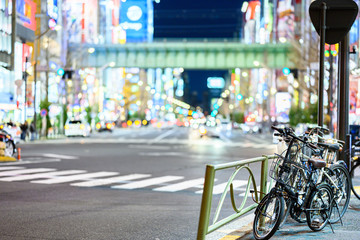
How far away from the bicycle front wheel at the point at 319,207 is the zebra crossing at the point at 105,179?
5.93 m

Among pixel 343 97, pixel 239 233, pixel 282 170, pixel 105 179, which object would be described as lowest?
pixel 105 179

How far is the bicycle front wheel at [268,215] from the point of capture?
266 inches

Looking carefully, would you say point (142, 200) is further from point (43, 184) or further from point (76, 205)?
point (43, 184)

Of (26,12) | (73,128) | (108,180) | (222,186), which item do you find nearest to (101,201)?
(108,180)

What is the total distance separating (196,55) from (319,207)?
54.2 metres

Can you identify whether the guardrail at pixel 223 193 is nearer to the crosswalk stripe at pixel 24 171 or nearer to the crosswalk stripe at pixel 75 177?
the crosswalk stripe at pixel 75 177

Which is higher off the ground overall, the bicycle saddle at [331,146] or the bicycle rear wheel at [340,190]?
the bicycle saddle at [331,146]

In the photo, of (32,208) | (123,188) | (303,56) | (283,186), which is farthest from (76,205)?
(303,56)

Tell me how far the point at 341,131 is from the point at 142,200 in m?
4.53

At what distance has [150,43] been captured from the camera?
61.3 metres

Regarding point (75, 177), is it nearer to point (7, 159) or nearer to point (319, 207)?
point (7, 159)

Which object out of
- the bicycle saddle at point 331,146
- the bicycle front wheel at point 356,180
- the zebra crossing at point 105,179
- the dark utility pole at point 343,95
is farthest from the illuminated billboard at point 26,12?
the bicycle saddle at point 331,146

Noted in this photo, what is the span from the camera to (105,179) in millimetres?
16219

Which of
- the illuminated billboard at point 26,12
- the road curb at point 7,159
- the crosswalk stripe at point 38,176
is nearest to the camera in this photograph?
the crosswalk stripe at point 38,176
